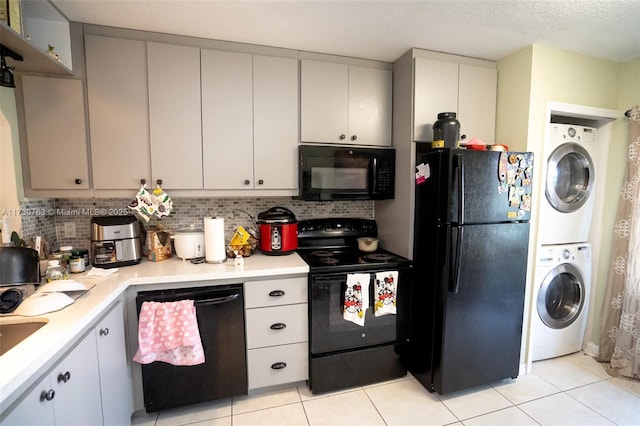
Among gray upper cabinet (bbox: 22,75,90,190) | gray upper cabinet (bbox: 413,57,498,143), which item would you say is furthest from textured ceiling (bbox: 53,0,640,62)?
gray upper cabinet (bbox: 22,75,90,190)

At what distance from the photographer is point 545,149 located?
2.04m

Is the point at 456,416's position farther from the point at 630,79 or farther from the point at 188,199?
the point at 630,79

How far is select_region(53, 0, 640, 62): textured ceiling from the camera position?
154 cm

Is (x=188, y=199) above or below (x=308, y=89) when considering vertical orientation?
below

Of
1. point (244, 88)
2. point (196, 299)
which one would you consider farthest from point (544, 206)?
point (196, 299)

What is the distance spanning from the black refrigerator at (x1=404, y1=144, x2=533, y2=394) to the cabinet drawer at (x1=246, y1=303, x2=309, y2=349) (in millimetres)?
851

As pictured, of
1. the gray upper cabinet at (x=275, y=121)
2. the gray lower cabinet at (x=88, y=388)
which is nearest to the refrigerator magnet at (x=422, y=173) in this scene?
the gray upper cabinet at (x=275, y=121)

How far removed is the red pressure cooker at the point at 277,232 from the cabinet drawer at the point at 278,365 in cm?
66

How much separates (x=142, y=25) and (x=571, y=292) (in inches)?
149

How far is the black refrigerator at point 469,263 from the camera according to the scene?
5.76 feet

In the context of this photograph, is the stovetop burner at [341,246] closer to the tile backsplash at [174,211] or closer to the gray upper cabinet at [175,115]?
the tile backsplash at [174,211]

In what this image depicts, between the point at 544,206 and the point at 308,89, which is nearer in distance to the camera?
the point at 308,89

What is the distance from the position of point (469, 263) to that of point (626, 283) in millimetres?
1404

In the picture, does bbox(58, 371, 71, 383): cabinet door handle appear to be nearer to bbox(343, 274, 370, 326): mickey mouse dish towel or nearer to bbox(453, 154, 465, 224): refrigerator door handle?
bbox(343, 274, 370, 326): mickey mouse dish towel
